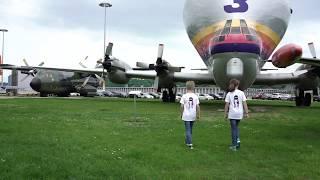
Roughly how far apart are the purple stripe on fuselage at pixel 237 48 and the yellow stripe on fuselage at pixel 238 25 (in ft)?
4.45

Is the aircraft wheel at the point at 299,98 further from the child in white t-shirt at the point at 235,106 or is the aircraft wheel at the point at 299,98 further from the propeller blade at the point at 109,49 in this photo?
the child in white t-shirt at the point at 235,106

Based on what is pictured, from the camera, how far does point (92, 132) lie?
13.0 m

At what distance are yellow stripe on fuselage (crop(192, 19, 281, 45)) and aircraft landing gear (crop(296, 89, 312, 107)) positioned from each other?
292 inches

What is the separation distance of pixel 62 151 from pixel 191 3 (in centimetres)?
2141

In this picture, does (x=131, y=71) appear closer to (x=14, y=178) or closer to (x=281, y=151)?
(x=281, y=151)

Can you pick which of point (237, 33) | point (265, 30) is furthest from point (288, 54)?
point (265, 30)

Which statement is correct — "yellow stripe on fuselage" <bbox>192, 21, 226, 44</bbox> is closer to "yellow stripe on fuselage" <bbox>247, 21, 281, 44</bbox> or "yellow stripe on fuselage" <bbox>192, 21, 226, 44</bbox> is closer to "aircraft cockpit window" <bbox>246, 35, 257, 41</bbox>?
"yellow stripe on fuselage" <bbox>247, 21, 281, 44</bbox>

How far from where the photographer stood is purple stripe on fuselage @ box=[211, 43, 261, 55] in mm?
22359

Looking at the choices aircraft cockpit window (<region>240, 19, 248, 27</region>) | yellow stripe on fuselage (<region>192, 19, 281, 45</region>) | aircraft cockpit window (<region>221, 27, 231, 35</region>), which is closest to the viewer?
aircraft cockpit window (<region>221, 27, 231, 35</region>)

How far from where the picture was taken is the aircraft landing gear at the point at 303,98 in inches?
1321

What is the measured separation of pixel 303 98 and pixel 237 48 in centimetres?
1393

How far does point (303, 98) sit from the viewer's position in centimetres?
3397

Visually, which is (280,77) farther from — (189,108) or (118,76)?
(189,108)

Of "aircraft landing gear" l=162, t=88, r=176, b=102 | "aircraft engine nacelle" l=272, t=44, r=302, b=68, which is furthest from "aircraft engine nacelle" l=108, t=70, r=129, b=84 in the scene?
"aircraft engine nacelle" l=272, t=44, r=302, b=68
